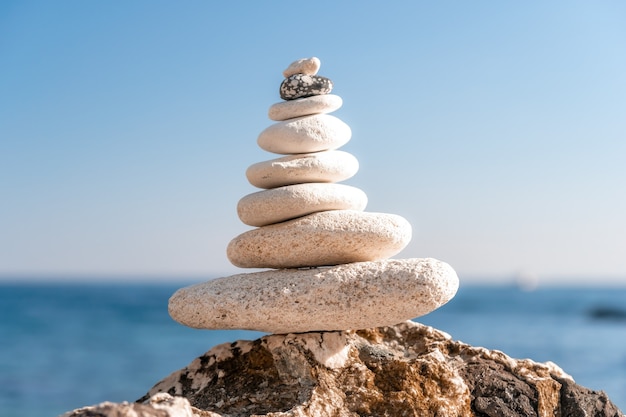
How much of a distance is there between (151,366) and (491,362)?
64.2 ft

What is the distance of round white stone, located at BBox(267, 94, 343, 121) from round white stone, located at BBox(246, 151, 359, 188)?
0.36 metres

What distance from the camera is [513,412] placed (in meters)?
5.36

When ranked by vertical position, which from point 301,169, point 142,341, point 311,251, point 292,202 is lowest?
point 311,251

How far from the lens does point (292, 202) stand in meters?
5.76

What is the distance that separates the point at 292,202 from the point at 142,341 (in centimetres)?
2558

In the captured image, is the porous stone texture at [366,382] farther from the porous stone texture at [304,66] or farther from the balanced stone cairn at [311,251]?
the porous stone texture at [304,66]

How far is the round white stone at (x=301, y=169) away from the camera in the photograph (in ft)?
19.5

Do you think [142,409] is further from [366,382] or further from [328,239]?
[328,239]

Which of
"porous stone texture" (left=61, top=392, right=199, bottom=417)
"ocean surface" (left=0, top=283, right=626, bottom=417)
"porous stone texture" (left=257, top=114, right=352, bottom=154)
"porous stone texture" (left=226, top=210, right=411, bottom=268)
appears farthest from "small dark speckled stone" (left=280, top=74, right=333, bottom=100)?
"ocean surface" (left=0, top=283, right=626, bottom=417)

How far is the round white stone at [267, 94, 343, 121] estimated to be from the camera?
240 inches

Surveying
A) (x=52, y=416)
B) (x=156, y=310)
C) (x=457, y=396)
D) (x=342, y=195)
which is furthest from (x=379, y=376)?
(x=156, y=310)

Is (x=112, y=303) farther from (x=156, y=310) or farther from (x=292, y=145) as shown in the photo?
(x=292, y=145)

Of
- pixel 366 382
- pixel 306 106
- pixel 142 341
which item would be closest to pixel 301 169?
pixel 306 106

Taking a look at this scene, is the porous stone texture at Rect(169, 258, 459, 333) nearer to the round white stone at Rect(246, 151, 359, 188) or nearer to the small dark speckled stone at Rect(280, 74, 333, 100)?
the round white stone at Rect(246, 151, 359, 188)
